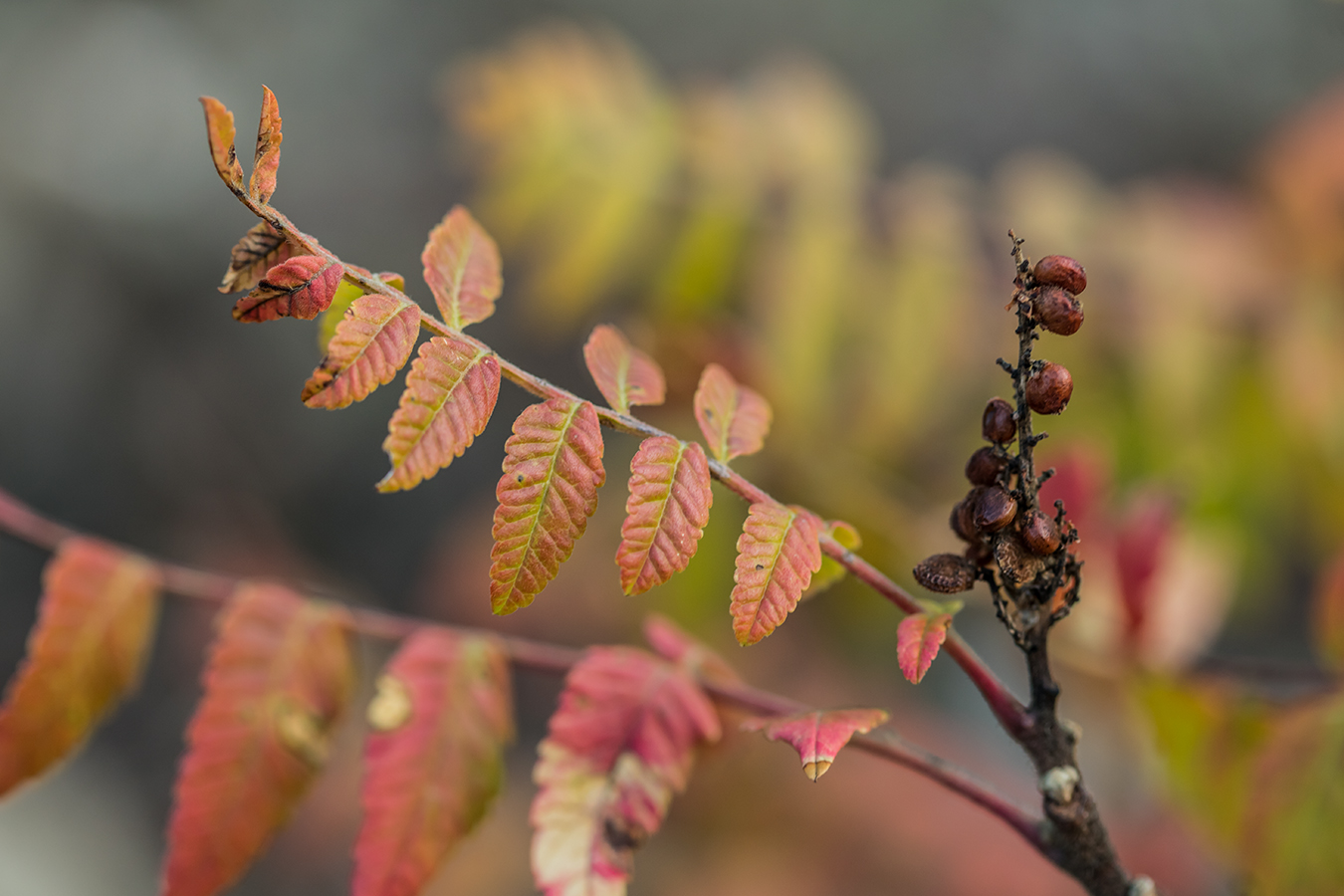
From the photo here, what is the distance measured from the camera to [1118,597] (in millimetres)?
1438

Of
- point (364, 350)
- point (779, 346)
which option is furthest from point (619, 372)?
point (779, 346)

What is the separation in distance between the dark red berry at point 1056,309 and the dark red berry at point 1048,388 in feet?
0.10

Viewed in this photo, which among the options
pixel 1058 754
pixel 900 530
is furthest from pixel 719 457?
pixel 900 530

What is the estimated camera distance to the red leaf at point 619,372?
81 centimetres

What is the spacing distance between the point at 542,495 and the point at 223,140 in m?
0.33

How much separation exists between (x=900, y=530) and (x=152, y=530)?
3.38m

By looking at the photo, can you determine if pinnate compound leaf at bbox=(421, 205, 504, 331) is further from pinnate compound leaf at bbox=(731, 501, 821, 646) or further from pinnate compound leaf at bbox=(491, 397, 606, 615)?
pinnate compound leaf at bbox=(731, 501, 821, 646)

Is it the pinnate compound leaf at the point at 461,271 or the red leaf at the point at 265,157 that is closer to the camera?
the red leaf at the point at 265,157

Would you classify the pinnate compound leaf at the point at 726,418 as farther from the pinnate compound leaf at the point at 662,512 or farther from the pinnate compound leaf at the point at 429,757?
the pinnate compound leaf at the point at 429,757

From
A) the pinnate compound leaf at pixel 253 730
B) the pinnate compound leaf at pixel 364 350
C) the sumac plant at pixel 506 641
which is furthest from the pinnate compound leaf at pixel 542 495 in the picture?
the pinnate compound leaf at pixel 253 730

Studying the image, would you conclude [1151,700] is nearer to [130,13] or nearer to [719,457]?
[719,457]

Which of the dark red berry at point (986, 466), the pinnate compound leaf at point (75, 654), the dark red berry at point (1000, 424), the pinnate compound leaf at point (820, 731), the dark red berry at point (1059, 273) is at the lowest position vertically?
the pinnate compound leaf at point (75, 654)

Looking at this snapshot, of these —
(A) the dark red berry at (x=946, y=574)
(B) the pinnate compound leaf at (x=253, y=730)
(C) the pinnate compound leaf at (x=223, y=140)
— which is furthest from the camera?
(B) the pinnate compound leaf at (x=253, y=730)

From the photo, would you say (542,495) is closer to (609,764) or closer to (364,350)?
(364,350)
